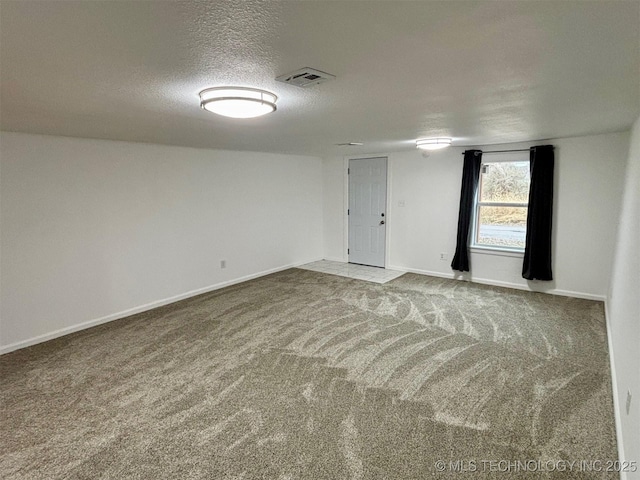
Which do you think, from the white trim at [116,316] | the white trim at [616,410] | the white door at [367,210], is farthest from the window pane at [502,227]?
the white trim at [116,316]

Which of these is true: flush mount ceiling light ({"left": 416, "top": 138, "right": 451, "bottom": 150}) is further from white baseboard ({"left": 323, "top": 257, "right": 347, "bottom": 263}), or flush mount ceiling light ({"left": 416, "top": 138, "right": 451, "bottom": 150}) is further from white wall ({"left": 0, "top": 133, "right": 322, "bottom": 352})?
white baseboard ({"left": 323, "top": 257, "right": 347, "bottom": 263})

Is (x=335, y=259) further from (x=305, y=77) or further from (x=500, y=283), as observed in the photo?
(x=305, y=77)

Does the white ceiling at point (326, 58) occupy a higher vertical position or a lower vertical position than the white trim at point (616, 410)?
higher

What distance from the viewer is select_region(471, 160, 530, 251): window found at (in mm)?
5031

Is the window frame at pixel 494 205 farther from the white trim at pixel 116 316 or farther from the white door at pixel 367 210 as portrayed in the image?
the white trim at pixel 116 316

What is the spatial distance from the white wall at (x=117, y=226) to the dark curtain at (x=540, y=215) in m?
3.97

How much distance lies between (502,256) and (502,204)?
79 cm

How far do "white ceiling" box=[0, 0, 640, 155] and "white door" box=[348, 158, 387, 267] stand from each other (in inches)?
141

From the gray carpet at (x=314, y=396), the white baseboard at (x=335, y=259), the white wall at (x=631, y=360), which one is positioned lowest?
the gray carpet at (x=314, y=396)

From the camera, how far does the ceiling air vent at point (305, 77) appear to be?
1.65 m

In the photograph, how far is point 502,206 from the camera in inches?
205

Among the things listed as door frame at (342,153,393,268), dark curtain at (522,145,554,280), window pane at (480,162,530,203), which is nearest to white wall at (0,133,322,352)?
door frame at (342,153,393,268)

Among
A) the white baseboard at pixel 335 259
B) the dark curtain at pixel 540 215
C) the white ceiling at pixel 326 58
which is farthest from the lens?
the white baseboard at pixel 335 259

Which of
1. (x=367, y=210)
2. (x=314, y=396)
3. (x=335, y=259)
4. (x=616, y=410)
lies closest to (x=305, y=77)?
(x=314, y=396)
